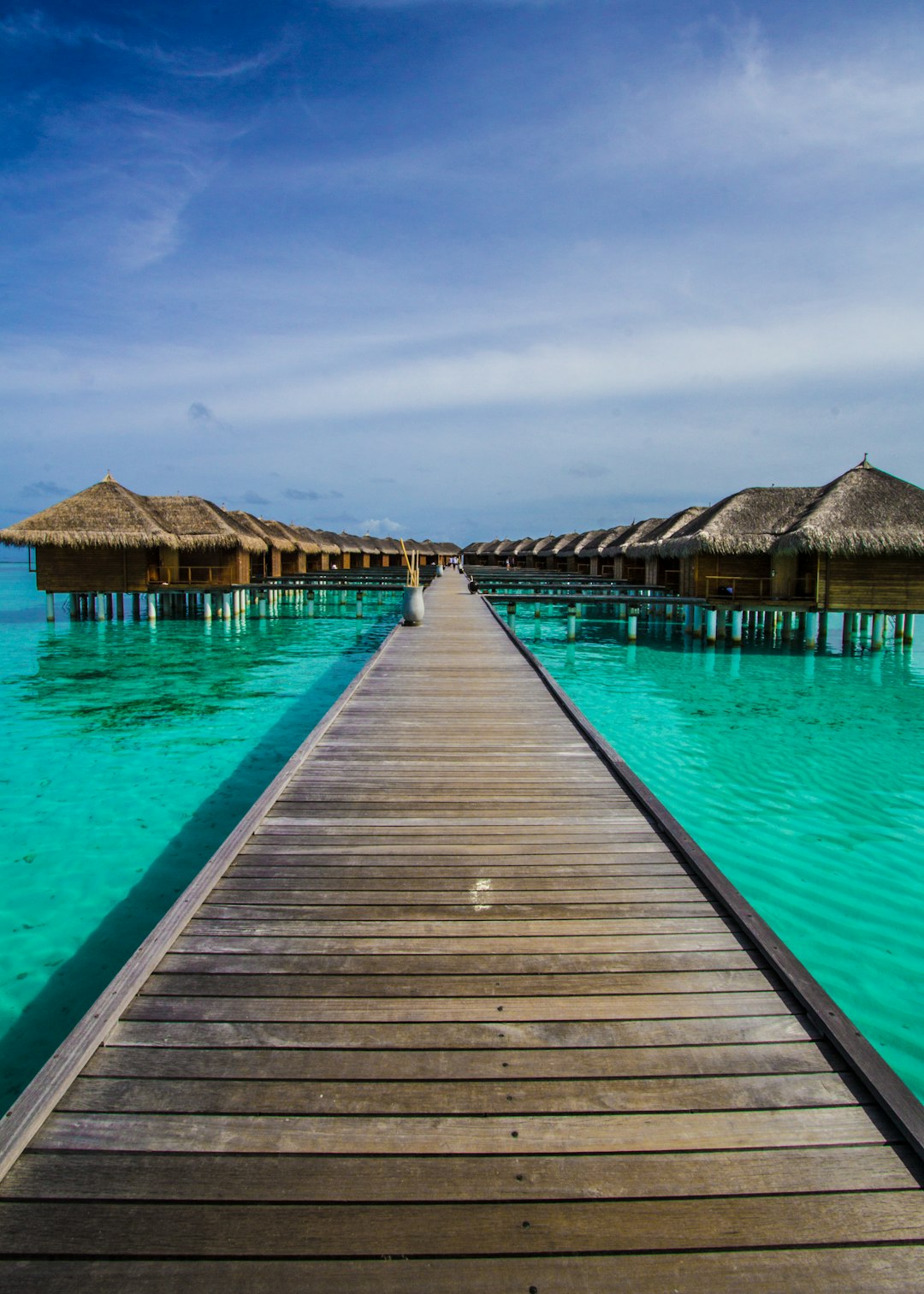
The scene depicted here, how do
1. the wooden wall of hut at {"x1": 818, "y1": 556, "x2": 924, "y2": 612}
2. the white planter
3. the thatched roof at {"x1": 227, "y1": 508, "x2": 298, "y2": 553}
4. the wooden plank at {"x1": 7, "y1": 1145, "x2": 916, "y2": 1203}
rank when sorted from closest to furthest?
the wooden plank at {"x1": 7, "y1": 1145, "x2": 916, "y2": 1203} < the white planter < the wooden wall of hut at {"x1": 818, "y1": 556, "x2": 924, "y2": 612} < the thatched roof at {"x1": 227, "y1": 508, "x2": 298, "y2": 553}

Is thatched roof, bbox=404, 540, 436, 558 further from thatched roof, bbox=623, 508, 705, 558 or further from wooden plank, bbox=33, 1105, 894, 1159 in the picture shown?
wooden plank, bbox=33, 1105, 894, 1159

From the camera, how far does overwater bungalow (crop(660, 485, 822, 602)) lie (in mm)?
18562

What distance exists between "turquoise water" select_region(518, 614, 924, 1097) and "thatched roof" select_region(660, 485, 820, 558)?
4159 mm

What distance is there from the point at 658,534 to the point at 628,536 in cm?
483

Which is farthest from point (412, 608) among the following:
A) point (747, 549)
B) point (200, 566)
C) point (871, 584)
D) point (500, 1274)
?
point (500, 1274)

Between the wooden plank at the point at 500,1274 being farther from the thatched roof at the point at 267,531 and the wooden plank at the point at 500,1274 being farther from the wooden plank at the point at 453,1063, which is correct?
the thatched roof at the point at 267,531

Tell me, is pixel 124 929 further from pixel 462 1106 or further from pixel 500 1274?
pixel 500 1274

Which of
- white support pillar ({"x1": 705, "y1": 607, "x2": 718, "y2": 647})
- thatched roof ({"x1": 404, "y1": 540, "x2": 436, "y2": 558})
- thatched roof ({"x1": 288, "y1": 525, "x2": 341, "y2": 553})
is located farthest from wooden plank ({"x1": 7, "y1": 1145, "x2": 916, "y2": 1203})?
thatched roof ({"x1": 404, "y1": 540, "x2": 436, "y2": 558})

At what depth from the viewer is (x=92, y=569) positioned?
73.7ft

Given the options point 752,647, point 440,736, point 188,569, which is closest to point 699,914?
point 440,736

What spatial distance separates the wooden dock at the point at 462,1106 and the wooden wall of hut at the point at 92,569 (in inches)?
842

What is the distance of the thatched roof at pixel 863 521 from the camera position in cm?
1658

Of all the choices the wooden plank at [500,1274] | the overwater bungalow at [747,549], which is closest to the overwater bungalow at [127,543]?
the overwater bungalow at [747,549]

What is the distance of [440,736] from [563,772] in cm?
136
